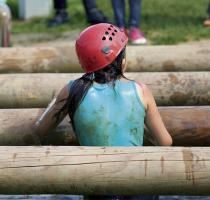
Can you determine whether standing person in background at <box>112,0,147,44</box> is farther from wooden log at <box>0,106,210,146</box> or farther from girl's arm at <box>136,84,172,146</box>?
girl's arm at <box>136,84,172,146</box>

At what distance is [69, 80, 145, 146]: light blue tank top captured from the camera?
3553mm

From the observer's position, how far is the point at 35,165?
3.41 m

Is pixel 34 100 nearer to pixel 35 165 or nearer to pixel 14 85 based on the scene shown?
pixel 14 85

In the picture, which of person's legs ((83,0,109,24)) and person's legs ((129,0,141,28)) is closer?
person's legs ((129,0,141,28))

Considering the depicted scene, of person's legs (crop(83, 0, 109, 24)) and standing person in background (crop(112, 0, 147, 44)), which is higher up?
standing person in background (crop(112, 0, 147, 44))

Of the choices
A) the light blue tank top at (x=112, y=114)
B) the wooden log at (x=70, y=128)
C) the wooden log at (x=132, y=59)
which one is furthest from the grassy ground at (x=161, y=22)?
the light blue tank top at (x=112, y=114)

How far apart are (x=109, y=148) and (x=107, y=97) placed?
10.5 inches

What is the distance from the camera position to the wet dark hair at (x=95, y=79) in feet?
11.8

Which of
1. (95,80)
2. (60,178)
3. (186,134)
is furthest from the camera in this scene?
(186,134)

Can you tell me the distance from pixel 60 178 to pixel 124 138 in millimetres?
394

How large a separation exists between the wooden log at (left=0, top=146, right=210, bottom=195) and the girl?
0.58 ft

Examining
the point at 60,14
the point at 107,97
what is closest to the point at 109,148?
the point at 107,97

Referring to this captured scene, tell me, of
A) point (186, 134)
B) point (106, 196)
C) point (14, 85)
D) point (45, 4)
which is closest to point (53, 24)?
point (45, 4)

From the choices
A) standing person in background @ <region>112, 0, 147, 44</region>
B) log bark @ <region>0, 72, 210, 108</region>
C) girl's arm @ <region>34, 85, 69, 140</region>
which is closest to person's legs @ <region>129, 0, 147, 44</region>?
standing person in background @ <region>112, 0, 147, 44</region>
